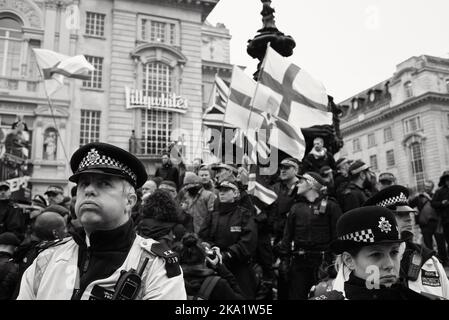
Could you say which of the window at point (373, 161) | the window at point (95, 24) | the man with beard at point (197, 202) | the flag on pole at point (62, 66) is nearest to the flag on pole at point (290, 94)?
the man with beard at point (197, 202)

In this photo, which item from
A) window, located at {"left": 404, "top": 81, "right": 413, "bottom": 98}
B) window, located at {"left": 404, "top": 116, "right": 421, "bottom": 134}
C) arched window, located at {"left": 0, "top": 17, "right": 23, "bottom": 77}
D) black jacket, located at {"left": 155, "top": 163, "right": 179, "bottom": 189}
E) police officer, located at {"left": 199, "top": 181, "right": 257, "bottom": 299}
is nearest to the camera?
police officer, located at {"left": 199, "top": 181, "right": 257, "bottom": 299}

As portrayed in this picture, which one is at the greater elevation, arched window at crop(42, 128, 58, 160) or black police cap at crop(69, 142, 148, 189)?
arched window at crop(42, 128, 58, 160)

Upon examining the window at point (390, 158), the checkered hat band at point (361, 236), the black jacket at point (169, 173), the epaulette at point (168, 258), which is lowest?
the epaulette at point (168, 258)

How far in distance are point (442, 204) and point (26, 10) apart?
85.2 feet

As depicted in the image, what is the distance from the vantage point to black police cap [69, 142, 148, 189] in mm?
2319

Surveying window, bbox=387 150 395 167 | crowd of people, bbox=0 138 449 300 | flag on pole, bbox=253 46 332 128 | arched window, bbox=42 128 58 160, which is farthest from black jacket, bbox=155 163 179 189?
window, bbox=387 150 395 167

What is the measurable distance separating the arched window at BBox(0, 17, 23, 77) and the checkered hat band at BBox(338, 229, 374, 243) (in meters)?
26.7

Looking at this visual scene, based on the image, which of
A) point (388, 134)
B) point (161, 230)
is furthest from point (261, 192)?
point (388, 134)

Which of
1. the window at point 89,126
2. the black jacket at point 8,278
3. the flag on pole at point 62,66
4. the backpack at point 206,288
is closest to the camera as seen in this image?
the black jacket at point 8,278

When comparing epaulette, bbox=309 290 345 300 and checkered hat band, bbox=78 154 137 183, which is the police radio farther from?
epaulette, bbox=309 290 345 300

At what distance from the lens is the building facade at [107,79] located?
79.8 feet

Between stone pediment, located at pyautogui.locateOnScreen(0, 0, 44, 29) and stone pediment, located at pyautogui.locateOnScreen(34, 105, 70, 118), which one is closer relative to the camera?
stone pediment, located at pyautogui.locateOnScreen(34, 105, 70, 118)

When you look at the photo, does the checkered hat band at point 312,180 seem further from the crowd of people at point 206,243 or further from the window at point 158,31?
the window at point 158,31

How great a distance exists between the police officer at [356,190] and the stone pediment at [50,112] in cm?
2132
